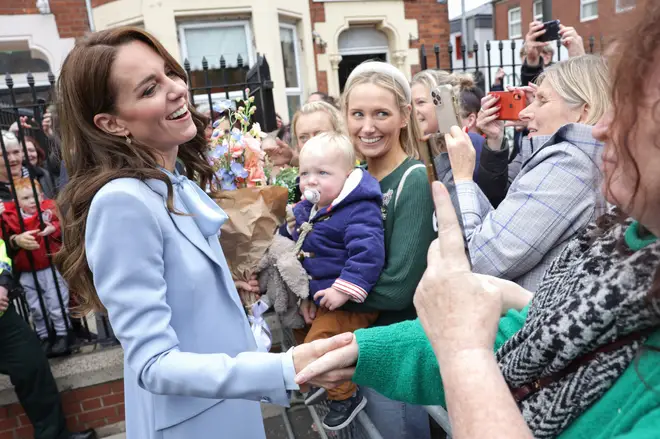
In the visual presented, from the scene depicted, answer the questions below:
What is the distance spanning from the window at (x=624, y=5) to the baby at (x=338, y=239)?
132 cm

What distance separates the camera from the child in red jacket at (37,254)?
3217 millimetres

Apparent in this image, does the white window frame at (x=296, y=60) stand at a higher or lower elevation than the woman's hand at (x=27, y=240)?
higher

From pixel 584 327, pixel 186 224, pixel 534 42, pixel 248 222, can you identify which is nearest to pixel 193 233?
pixel 186 224

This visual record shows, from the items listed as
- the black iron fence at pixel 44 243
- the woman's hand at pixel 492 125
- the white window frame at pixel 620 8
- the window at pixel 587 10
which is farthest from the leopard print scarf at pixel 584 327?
the window at pixel 587 10

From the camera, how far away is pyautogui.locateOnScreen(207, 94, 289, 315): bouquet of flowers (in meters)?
1.98

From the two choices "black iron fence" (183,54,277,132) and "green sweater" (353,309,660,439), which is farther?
"black iron fence" (183,54,277,132)

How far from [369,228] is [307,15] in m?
7.82

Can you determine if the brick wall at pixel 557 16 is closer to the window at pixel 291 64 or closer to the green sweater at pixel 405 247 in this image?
the green sweater at pixel 405 247

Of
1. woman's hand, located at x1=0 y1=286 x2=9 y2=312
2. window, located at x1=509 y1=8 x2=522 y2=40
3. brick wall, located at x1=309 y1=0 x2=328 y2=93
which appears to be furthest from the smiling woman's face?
window, located at x1=509 y1=8 x2=522 y2=40

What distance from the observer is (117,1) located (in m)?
7.70

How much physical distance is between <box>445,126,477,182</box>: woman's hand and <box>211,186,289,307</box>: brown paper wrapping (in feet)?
2.43

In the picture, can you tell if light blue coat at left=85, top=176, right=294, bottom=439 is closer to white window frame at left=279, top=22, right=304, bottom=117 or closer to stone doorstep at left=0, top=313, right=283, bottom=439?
stone doorstep at left=0, top=313, right=283, bottom=439

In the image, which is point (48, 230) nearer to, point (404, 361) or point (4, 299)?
point (4, 299)

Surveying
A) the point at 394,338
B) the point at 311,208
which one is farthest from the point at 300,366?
the point at 311,208
